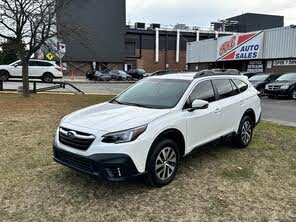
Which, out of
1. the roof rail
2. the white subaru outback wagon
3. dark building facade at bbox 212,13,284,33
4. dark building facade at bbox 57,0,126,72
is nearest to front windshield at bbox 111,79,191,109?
the white subaru outback wagon

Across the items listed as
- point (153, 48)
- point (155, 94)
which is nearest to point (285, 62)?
point (155, 94)

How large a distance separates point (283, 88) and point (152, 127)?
15.7 m

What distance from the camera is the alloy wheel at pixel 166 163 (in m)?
4.45

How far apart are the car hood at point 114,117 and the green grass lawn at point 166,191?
932 millimetres

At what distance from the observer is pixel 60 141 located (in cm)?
459

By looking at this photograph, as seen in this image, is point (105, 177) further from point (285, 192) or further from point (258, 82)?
point (258, 82)

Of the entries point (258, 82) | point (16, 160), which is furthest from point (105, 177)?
point (258, 82)

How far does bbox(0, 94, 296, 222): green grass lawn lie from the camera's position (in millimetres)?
3807

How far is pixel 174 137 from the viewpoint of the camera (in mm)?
4746

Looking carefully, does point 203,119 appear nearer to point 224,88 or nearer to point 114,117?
point 224,88

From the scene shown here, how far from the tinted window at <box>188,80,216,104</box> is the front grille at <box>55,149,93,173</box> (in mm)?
1938

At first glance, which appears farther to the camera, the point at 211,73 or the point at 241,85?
the point at 241,85

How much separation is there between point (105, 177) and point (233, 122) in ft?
10.3

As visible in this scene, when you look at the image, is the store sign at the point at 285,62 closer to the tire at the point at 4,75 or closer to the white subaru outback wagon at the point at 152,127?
the white subaru outback wagon at the point at 152,127
